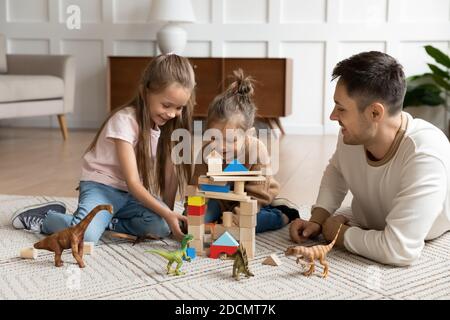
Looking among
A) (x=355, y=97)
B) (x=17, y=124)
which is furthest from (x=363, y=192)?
(x=17, y=124)

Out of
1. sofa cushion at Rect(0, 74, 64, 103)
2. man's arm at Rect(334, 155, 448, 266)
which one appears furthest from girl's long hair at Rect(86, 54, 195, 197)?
sofa cushion at Rect(0, 74, 64, 103)

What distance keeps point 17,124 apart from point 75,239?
162 inches

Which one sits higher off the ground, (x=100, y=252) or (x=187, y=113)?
(x=187, y=113)

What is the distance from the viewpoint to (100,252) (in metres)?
1.68

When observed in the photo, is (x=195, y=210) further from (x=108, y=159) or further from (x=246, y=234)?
(x=108, y=159)

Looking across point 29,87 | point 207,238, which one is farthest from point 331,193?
point 29,87

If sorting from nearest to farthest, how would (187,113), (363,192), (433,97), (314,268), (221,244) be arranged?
(314,268), (221,244), (363,192), (187,113), (433,97)

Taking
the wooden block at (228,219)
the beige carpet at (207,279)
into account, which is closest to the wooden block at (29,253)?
the beige carpet at (207,279)

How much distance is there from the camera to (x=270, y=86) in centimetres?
453

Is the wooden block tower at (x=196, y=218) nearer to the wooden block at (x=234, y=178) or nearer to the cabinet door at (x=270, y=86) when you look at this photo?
the wooden block at (x=234, y=178)

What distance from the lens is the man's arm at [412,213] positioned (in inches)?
60.1

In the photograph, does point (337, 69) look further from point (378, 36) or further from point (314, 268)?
point (378, 36)

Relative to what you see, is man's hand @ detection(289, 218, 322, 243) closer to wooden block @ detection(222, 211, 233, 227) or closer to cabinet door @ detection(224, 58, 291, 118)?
wooden block @ detection(222, 211, 233, 227)
